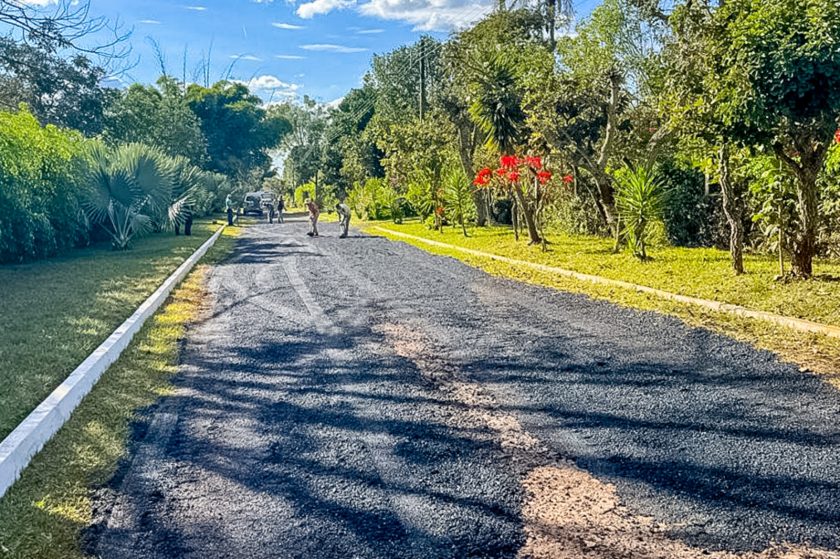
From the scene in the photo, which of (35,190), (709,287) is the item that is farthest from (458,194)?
(709,287)

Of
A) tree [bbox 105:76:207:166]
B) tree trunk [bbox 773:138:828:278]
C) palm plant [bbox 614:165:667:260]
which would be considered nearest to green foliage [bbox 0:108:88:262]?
palm plant [bbox 614:165:667:260]

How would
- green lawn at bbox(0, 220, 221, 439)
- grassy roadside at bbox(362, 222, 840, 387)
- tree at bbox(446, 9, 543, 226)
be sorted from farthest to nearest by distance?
tree at bbox(446, 9, 543, 226), grassy roadside at bbox(362, 222, 840, 387), green lawn at bbox(0, 220, 221, 439)

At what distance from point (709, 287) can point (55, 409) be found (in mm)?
9009

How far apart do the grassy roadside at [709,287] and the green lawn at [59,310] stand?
6.64 metres

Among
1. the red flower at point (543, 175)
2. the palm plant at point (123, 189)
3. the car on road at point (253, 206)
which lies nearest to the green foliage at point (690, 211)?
the red flower at point (543, 175)

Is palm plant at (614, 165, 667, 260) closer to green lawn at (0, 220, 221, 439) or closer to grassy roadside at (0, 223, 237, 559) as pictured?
green lawn at (0, 220, 221, 439)

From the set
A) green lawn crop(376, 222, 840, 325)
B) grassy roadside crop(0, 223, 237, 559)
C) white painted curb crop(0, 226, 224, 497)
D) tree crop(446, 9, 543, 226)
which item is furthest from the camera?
tree crop(446, 9, 543, 226)

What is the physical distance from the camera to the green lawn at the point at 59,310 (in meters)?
5.85

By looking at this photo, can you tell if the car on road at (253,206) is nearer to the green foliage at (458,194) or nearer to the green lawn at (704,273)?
the green foliage at (458,194)

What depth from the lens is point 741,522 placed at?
340cm

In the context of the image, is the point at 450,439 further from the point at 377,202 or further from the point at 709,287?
the point at 377,202

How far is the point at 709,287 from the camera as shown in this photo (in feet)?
34.7

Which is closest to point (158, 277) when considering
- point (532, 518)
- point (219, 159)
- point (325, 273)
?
point (325, 273)

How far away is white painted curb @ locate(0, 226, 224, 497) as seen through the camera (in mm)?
4113
